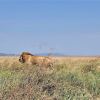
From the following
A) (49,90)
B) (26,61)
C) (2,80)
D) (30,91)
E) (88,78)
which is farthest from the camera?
(26,61)

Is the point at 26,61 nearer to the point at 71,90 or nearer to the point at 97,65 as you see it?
the point at 97,65

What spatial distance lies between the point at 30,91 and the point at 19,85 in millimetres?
705

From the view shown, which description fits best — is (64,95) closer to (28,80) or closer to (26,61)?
(28,80)

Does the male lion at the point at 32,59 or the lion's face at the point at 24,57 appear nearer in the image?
the male lion at the point at 32,59

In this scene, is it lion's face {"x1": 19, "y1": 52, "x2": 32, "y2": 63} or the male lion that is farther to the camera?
lion's face {"x1": 19, "y1": 52, "x2": 32, "y2": 63}

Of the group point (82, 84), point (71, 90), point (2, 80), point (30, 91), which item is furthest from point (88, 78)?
→ point (30, 91)

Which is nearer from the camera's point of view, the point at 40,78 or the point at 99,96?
the point at 40,78

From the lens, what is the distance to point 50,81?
8.84m

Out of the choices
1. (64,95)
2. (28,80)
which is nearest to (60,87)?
(64,95)

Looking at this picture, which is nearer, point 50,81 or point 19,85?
point 19,85

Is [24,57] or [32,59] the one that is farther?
[32,59]

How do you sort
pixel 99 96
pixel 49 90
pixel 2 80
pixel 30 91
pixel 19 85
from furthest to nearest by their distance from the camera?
pixel 99 96
pixel 49 90
pixel 2 80
pixel 19 85
pixel 30 91

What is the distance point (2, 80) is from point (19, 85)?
863mm

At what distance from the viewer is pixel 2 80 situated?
27.5 feet
